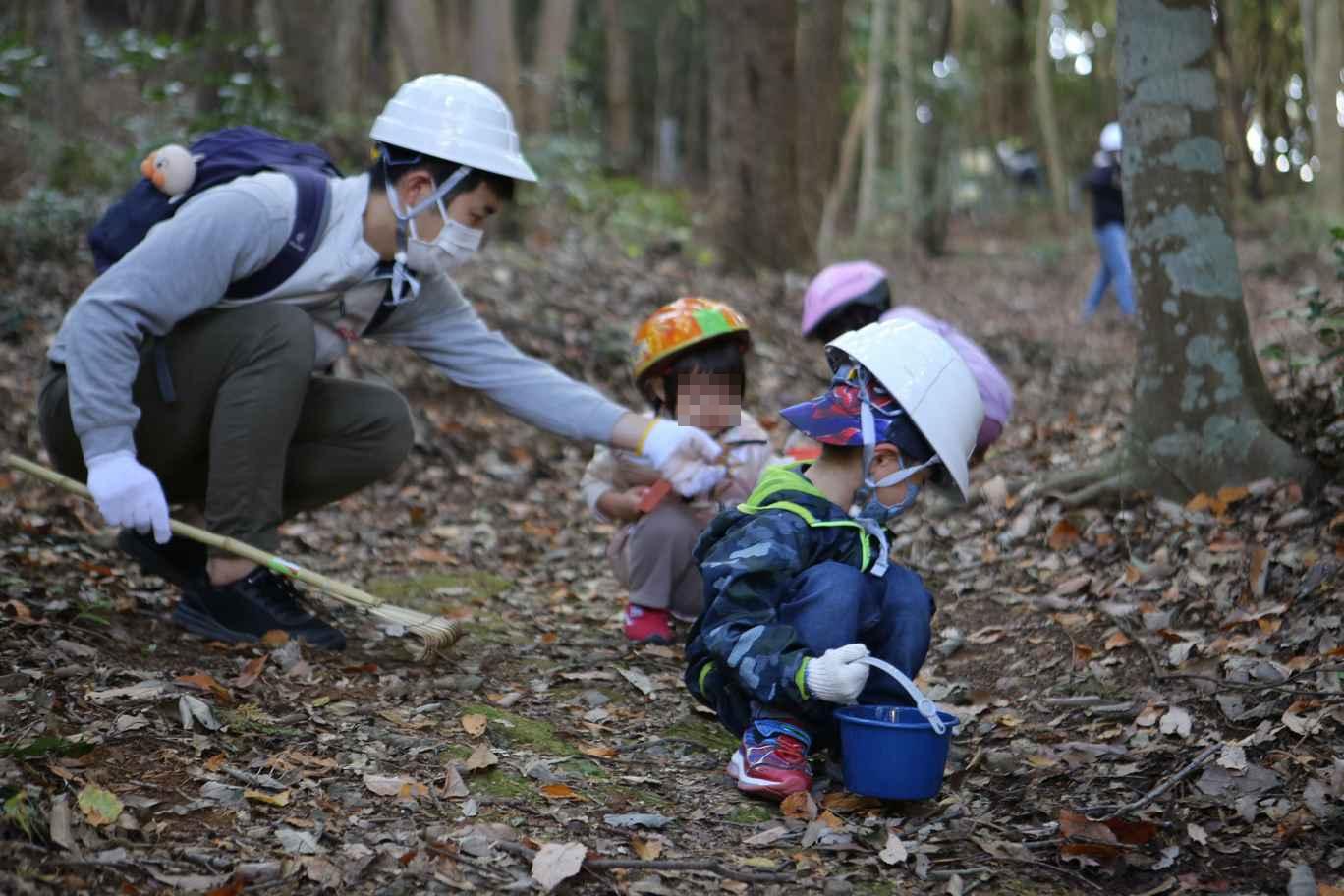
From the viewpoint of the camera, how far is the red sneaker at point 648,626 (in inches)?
177

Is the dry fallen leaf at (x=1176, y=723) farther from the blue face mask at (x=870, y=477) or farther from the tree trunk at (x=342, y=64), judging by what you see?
the tree trunk at (x=342, y=64)

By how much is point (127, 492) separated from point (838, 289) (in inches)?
111

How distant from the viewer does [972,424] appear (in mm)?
3393

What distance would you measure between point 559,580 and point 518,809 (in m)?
2.54

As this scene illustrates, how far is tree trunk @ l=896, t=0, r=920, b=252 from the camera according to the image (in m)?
17.3

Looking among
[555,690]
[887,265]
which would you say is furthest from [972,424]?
[887,265]

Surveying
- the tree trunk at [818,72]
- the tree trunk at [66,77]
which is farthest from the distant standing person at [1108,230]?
the tree trunk at [66,77]

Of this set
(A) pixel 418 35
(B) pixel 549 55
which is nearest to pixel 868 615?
(A) pixel 418 35

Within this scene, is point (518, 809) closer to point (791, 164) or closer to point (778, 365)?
point (778, 365)

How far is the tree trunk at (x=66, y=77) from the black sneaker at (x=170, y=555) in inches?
251

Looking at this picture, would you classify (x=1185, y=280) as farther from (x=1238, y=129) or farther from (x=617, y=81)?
(x=617, y=81)

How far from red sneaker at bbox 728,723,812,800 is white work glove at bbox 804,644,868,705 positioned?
9.1 inches

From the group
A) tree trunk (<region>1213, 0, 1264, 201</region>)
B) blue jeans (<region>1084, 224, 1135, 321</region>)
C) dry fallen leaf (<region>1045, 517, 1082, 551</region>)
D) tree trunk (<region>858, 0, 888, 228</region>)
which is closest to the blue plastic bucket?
dry fallen leaf (<region>1045, 517, 1082, 551</region>)

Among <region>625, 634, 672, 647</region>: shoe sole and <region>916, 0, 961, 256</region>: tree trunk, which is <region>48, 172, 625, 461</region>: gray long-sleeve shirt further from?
<region>916, 0, 961, 256</region>: tree trunk
